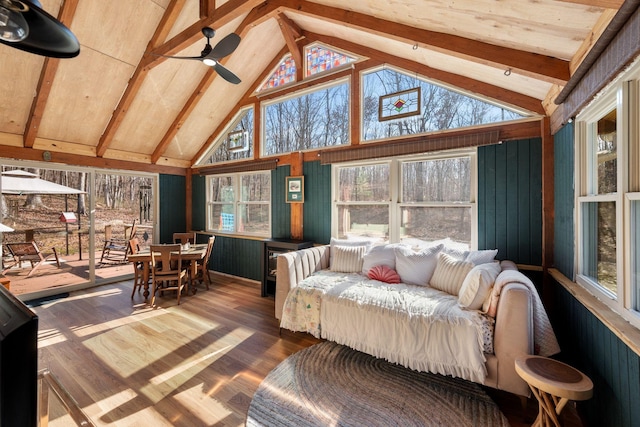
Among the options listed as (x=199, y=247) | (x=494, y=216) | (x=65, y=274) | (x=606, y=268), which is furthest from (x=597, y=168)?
(x=65, y=274)

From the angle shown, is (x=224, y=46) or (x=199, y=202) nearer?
(x=224, y=46)

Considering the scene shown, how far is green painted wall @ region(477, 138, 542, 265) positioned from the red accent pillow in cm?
103

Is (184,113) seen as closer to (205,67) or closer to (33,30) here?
(205,67)

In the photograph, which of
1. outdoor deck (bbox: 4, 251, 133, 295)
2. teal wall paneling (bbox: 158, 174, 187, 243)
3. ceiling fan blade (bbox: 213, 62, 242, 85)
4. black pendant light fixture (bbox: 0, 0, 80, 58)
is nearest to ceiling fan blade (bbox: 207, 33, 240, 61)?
ceiling fan blade (bbox: 213, 62, 242, 85)

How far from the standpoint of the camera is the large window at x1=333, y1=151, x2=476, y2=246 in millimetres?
3314

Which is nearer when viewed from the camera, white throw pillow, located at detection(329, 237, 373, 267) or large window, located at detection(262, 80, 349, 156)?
white throw pillow, located at detection(329, 237, 373, 267)

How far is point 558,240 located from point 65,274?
7.70 metres

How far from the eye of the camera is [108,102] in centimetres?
433

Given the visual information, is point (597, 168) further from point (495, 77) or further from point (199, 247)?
point (199, 247)

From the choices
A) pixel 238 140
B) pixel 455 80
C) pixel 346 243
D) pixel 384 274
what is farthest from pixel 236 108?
pixel 384 274

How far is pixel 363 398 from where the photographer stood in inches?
82.6

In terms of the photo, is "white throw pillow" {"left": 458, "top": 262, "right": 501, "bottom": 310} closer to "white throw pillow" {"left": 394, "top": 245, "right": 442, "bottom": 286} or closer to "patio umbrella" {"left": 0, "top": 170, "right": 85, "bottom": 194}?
"white throw pillow" {"left": 394, "top": 245, "right": 442, "bottom": 286}

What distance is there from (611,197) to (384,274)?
6.52ft

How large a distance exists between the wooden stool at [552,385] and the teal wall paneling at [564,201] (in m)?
1.10
